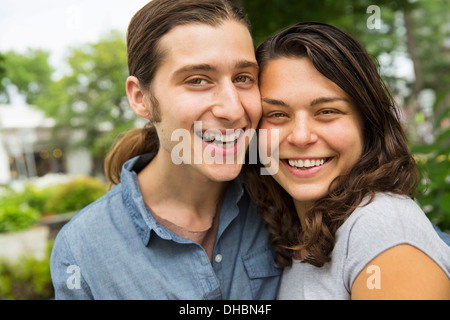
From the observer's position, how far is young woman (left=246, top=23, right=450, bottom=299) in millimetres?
1535

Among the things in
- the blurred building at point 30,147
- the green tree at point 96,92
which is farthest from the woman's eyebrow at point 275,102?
the blurred building at point 30,147

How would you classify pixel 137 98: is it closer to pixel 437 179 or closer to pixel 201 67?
pixel 201 67

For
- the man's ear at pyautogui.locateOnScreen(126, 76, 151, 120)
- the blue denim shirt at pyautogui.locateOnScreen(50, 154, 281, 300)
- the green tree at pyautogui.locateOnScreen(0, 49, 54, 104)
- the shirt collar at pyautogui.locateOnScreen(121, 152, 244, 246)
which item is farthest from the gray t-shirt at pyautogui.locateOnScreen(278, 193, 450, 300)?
the green tree at pyautogui.locateOnScreen(0, 49, 54, 104)

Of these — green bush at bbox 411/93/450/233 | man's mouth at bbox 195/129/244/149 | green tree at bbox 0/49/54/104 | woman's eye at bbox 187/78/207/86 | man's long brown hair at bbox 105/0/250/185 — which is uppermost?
green tree at bbox 0/49/54/104

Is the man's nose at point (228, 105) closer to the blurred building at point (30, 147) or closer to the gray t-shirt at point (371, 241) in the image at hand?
the gray t-shirt at point (371, 241)

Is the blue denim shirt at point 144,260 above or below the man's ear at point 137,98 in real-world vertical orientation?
below

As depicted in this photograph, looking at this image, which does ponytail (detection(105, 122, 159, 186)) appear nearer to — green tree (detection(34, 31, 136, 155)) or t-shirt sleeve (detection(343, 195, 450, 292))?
t-shirt sleeve (detection(343, 195, 450, 292))

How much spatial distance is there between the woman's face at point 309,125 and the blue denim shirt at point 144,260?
0.45 metres

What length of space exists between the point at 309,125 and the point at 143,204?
0.93 m

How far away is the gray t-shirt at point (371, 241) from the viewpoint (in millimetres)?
1382

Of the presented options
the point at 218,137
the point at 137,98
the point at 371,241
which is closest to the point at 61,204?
the point at 137,98

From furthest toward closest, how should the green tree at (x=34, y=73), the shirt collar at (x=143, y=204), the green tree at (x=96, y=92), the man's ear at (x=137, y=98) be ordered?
the green tree at (x=34, y=73) < the green tree at (x=96, y=92) < the man's ear at (x=137, y=98) < the shirt collar at (x=143, y=204)

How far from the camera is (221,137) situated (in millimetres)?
1811
